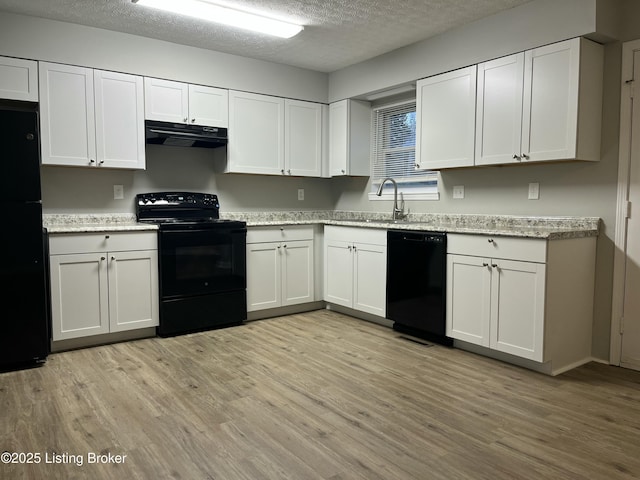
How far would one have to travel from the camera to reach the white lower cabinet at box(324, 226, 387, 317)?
412 cm

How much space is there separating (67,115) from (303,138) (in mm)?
2204

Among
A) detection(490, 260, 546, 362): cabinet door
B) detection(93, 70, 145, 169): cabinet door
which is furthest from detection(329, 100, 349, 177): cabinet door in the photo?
detection(490, 260, 546, 362): cabinet door

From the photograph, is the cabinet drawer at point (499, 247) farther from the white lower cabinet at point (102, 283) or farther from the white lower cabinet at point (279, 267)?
the white lower cabinet at point (102, 283)

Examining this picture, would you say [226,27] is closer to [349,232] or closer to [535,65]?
[349,232]

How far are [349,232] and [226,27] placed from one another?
201 cm

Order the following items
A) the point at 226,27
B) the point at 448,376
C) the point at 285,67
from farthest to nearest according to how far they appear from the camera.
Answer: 1. the point at 285,67
2. the point at 226,27
3. the point at 448,376

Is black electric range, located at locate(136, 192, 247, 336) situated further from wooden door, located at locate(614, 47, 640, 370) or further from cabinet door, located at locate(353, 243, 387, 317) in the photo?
wooden door, located at locate(614, 47, 640, 370)

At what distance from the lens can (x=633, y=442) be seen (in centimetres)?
219

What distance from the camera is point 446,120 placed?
3.88 meters

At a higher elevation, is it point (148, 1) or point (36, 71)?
point (148, 1)

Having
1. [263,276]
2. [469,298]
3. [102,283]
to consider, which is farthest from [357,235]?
[102,283]

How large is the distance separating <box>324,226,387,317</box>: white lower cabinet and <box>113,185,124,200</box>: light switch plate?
1.90m

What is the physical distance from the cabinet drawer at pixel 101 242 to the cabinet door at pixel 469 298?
2322mm

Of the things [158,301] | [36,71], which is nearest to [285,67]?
[36,71]
